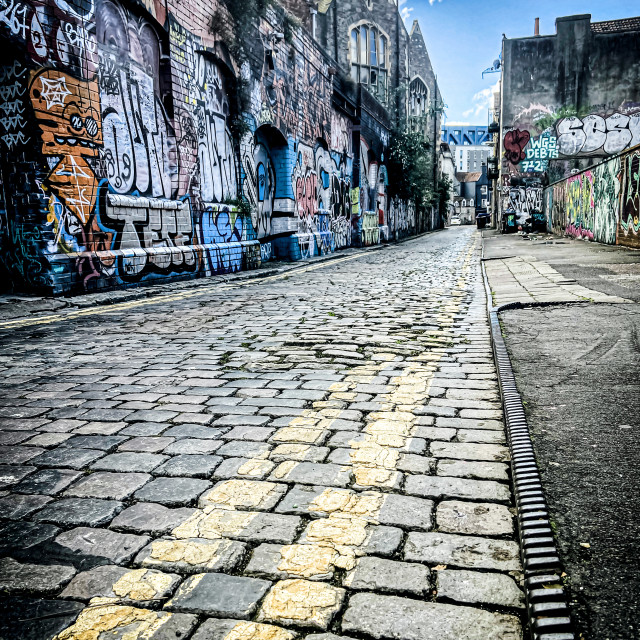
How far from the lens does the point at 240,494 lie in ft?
6.13

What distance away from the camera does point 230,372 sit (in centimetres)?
354

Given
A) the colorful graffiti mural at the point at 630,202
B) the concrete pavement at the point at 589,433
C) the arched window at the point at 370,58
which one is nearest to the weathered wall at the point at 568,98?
the arched window at the point at 370,58

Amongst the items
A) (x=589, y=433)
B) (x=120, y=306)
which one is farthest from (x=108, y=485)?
(x=120, y=306)

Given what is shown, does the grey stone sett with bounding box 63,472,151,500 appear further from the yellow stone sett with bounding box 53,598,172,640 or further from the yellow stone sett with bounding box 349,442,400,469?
the yellow stone sett with bounding box 349,442,400,469

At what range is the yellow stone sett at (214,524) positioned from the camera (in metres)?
1.63

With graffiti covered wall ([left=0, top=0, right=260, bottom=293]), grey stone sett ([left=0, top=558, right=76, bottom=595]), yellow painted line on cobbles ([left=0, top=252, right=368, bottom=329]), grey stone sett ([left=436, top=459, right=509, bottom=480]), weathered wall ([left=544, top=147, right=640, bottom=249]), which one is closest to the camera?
grey stone sett ([left=0, top=558, right=76, bottom=595])

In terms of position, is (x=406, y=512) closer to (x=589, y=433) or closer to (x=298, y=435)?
(x=298, y=435)

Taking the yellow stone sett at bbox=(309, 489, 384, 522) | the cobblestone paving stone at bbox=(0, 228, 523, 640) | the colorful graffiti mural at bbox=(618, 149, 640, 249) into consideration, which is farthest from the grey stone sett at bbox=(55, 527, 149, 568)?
the colorful graffiti mural at bbox=(618, 149, 640, 249)

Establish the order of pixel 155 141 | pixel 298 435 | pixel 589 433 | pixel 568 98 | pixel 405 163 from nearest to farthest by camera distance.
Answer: pixel 589 433 → pixel 298 435 → pixel 155 141 → pixel 405 163 → pixel 568 98

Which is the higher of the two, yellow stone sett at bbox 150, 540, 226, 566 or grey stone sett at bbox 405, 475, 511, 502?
yellow stone sett at bbox 150, 540, 226, 566

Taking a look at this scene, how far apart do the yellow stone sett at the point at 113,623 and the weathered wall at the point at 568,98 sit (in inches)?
1379

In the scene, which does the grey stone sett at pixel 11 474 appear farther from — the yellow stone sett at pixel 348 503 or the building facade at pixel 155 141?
the building facade at pixel 155 141

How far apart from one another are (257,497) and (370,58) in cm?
3449

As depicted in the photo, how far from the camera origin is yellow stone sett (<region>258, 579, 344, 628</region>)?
1.27 metres
